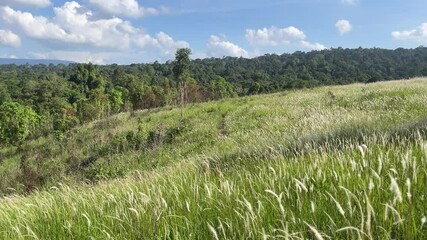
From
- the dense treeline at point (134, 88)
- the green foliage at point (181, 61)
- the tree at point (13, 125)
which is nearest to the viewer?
the green foliage at point (181, 61)

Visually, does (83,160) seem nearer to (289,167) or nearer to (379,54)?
(289,167)

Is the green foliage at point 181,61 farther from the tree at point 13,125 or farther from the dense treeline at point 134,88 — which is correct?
the tree at point 13,125

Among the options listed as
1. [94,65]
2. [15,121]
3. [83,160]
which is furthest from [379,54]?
[83,160]

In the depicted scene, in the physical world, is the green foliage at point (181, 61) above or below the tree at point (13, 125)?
above

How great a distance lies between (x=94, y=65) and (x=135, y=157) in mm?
101281

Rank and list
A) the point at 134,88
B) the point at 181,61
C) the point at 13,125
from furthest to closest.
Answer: the point at 134,88
the point at 13,125
the point at 181,61

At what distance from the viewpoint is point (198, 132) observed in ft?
67.9

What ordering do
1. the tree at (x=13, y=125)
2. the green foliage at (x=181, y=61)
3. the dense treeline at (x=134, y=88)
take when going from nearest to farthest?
the green foliage at (x=181, y=61)
the tree at (x=13, y=125)
the dense treeline at (x=134, y=88)

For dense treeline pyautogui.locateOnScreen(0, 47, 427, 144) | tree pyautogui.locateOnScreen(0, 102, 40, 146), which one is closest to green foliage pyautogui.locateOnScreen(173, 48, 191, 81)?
dense treeline pyautogui.locateOnScreen(0, 47, 427, 144)

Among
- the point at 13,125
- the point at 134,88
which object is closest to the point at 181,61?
the point at 13,125

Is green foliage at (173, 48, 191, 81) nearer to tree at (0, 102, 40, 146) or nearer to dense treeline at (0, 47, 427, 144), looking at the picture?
dense treeline at (0, 47, 427, 144)

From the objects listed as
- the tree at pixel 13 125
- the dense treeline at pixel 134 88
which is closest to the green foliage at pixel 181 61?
the dense treeline at pixel 134 88

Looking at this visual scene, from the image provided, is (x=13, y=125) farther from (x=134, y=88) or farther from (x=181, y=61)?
(x=134, y=88)

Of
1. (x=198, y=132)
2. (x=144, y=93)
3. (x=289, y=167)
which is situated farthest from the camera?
(x=144, y=93)
